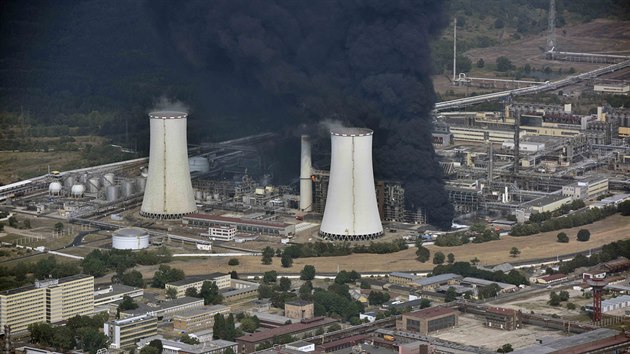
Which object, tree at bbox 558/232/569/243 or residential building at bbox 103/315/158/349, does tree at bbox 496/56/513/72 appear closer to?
tree at bbox 558/232/569/243

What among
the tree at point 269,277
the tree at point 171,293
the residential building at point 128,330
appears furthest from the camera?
the tree at point 269,277

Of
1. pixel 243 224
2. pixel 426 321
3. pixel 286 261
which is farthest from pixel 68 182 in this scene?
pixel 426 321

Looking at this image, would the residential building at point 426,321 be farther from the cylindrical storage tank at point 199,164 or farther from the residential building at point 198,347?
the cylindrical storage tank at point 199,164

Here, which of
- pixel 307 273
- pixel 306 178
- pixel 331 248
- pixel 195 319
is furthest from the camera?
pixel 306 178

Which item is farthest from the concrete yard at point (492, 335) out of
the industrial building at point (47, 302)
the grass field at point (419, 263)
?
the industrial building at point (47, 302)

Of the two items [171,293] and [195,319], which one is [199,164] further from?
[195,319]

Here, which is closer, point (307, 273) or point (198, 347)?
point (198, 347)

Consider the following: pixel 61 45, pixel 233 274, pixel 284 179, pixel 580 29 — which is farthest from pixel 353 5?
pixel 580 29

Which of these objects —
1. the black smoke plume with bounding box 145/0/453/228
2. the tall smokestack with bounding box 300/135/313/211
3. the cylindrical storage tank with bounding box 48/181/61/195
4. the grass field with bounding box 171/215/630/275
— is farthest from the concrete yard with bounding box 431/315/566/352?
the cylindrical storage tank with bounding box 48/181/61/195
